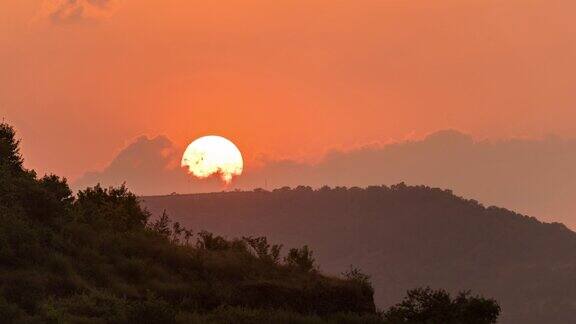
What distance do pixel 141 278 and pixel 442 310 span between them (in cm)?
1485

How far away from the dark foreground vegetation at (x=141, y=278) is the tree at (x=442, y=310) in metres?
0.06

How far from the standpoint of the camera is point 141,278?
176ft

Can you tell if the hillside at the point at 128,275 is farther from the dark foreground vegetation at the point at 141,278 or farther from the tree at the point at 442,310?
the tree at the point at 442,310

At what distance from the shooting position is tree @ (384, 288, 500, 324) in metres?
57.9

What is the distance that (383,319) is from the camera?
53906mm

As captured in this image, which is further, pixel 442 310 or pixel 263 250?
pixel 263 250

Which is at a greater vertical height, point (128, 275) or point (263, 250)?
point (263, 250)

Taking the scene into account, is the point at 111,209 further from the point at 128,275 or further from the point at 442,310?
the point at 442,310

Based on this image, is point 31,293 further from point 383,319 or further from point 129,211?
point 129,211

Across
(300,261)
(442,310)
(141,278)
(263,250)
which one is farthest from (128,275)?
(442,310)

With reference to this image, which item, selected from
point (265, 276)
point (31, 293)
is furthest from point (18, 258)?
point (265, 276)

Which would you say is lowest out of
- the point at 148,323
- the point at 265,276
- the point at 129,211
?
the point at 148,323

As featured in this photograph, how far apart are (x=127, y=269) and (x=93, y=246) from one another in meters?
2.40

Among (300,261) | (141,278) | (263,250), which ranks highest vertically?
(263,250)
